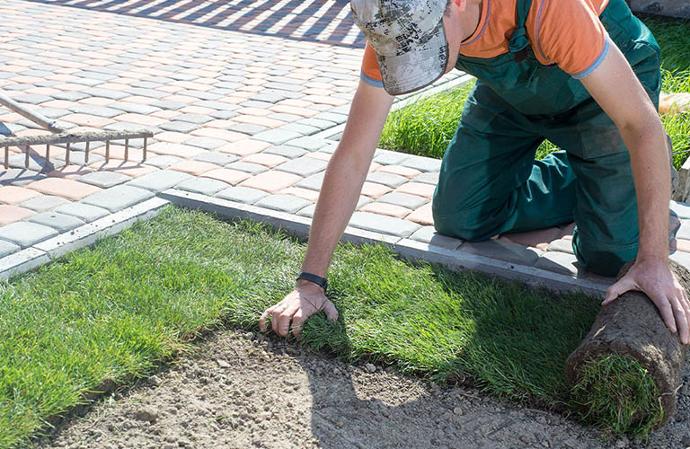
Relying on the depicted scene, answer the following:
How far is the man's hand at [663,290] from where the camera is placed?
3109mm

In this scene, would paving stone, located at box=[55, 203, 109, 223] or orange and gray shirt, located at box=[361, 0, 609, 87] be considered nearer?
orange and gray shirt, located at box=[361, 0, 609, 87]

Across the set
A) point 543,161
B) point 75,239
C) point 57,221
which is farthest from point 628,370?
point 57,221

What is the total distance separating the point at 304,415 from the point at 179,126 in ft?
10.9

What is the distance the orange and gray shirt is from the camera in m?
3.08

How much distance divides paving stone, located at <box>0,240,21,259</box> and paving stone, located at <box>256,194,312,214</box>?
4.02 ft

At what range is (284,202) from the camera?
15.9ft

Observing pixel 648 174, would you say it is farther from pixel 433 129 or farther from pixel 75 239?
pixel 433 129

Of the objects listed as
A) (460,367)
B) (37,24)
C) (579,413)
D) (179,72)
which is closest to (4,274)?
(460,367)

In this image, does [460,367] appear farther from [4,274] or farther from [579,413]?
[4,274]

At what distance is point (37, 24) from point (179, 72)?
2.47 meters

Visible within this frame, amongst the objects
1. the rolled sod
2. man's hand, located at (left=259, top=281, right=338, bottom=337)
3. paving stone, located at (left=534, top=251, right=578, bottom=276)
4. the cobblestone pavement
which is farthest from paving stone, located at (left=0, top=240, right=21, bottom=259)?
the rolled sod

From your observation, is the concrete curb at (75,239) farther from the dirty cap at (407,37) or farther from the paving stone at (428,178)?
the dirty cap at (407,37)

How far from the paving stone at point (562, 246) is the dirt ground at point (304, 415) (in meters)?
1.19

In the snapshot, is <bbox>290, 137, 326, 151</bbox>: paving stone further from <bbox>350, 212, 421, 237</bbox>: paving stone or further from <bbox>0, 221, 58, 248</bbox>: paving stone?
<bbox>0, 221, 58, 248</bbox>: paving stone
